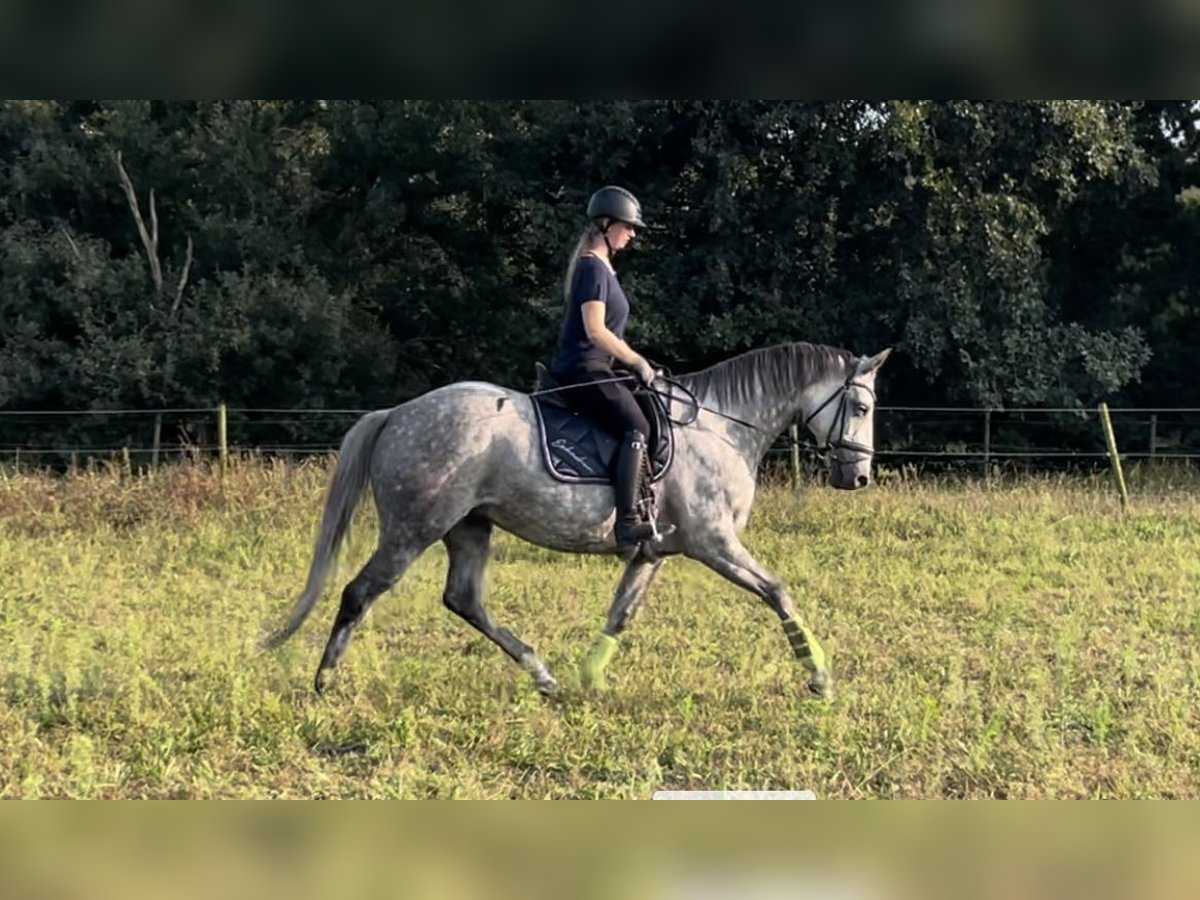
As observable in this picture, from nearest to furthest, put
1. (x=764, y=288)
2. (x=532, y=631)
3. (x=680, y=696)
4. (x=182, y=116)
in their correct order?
(x=680, y=696)
(x=532, y=631)
(x=764, y=288)
(x=182, y=116)

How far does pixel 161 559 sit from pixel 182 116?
14.5 m

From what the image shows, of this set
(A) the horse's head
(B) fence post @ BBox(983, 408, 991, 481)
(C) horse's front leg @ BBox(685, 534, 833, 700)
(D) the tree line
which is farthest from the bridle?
(D) the tree line

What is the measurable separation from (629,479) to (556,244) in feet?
45.9

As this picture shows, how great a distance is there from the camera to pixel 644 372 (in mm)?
5145

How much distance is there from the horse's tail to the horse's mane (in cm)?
162

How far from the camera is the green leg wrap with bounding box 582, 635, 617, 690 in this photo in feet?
17.2

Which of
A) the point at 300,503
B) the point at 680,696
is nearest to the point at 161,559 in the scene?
the point at 300,503

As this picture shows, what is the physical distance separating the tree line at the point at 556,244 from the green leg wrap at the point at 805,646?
11939 mm

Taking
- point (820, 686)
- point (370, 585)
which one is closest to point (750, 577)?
point (820, 686)

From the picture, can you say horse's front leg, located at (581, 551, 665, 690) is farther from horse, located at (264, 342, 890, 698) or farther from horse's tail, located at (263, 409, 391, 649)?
horse's tail, located at (263, 409, 391, 649)
